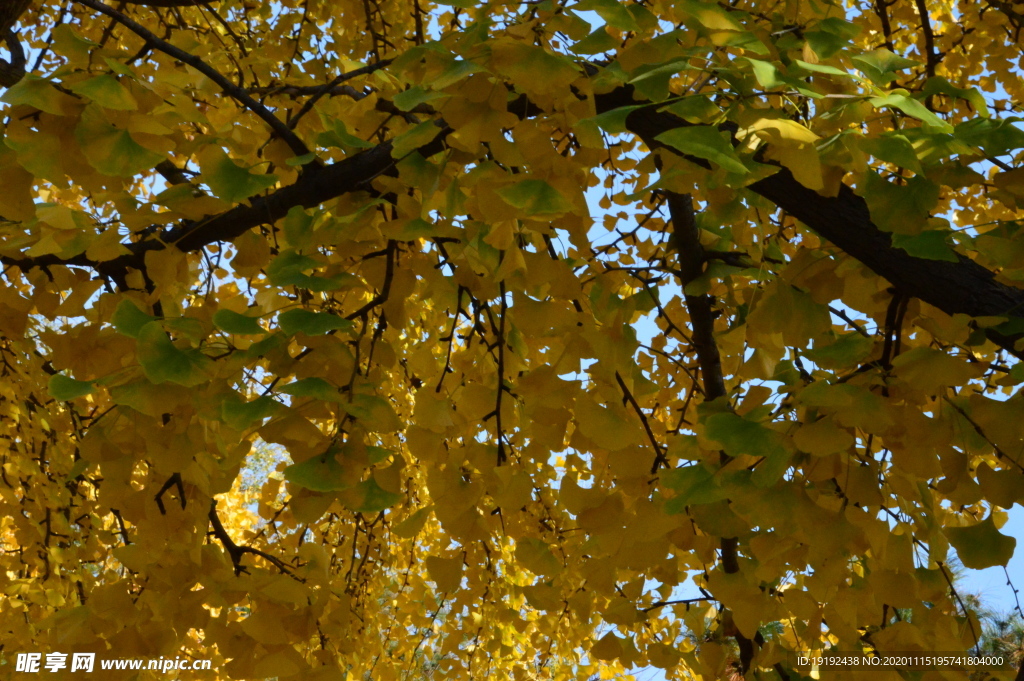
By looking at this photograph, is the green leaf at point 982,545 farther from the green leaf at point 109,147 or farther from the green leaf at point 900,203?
the green leaf at point 109,147

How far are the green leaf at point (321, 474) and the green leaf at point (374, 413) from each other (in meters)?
0.05

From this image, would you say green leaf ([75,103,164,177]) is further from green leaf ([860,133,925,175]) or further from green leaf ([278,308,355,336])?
green leaf ([860,133,925,175])

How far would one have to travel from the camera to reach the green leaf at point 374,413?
0.77 metres

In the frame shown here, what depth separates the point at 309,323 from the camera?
760 mm

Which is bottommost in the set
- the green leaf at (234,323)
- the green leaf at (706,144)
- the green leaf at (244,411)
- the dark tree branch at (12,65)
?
the green leaf at (244,411)

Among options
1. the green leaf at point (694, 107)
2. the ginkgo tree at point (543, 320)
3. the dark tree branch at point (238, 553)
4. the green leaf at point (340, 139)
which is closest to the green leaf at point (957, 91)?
the ginkgo tree at point (543, 320)

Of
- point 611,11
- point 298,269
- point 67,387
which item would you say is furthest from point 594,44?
point 67,387

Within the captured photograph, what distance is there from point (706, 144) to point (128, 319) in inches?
21.8

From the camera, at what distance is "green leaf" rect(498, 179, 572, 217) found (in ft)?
2.25

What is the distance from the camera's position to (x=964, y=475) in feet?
2.79

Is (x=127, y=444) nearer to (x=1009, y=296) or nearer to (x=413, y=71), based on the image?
(x=413, y=71)

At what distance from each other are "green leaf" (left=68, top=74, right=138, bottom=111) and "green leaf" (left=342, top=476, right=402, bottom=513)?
433 millimetres

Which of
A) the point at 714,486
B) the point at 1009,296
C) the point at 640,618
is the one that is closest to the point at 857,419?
the point at 714,486

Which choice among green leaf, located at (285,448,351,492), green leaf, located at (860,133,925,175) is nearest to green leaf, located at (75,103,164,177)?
green leaf, located at (285,448,351,492)
